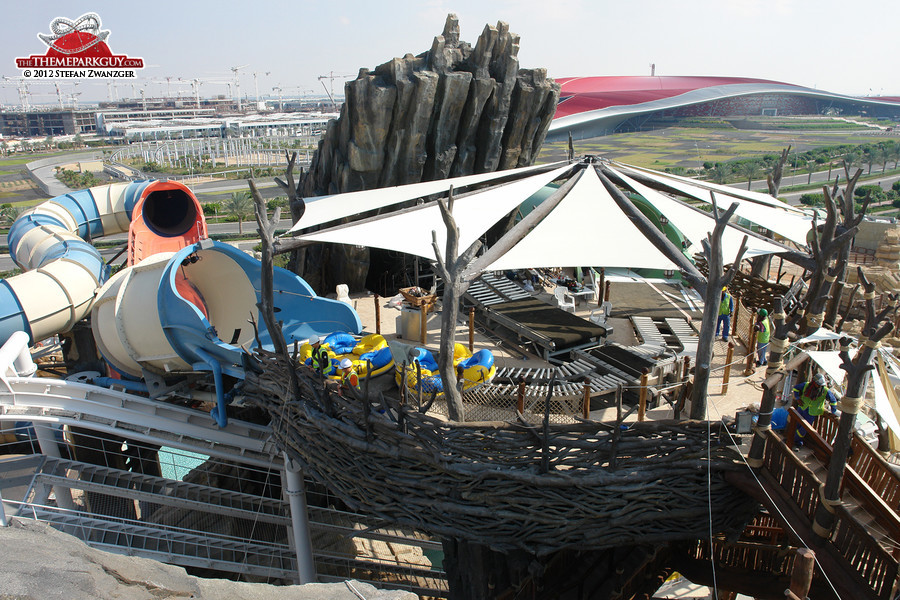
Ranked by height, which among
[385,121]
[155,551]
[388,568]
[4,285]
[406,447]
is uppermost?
[385,121]

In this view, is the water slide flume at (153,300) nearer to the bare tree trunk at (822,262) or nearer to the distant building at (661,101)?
the bare tree trunk at (822,262)

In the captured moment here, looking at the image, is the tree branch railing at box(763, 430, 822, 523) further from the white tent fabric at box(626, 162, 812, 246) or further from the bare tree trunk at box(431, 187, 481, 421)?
the white tent fabric at box(626, 162, 812, 246)

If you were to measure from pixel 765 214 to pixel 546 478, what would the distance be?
6613 millimetres

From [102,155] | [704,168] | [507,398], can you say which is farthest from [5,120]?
[507,398]

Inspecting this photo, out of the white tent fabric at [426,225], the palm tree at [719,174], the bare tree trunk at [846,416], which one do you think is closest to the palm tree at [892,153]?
the palm tree at [719,174]

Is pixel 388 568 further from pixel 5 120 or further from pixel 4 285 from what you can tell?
pixel 5 120

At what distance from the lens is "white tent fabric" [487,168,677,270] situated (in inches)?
313

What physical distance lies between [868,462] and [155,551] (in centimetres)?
967

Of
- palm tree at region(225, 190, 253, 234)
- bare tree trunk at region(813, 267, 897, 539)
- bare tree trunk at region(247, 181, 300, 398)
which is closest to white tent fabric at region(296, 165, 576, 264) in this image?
bare tree trunk at region(247, 181, 300, 398)

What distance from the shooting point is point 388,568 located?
450 inches

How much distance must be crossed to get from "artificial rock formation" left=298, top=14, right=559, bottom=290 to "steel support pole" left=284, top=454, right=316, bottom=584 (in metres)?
7.42

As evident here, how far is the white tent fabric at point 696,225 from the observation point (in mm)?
8695

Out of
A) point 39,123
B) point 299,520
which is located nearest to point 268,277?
point 299,520

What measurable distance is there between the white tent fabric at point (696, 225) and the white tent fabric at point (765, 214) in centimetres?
61
